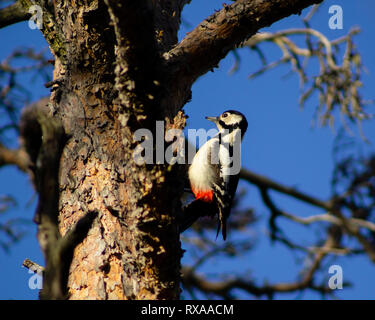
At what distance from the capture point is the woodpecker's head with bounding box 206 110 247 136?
4.36 m

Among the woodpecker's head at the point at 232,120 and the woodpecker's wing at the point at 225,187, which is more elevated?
the woodpecker's head at the point at 232,120

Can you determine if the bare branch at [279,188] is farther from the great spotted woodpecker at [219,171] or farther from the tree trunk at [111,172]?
the tree trunk at [111,172]

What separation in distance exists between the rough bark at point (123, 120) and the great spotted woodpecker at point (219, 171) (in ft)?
3.79

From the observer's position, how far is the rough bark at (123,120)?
1973 mm

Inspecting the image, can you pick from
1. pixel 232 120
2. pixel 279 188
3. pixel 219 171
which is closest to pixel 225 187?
pixel 219 171

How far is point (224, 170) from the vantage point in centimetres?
407

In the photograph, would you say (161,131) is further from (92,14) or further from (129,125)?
(92,14)

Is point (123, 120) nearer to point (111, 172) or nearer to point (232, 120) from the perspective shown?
point (111, 172)

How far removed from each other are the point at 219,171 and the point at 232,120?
0.61 metres

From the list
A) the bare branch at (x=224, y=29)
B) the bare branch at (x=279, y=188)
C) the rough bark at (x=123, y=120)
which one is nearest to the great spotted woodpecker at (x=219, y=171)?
the bare branch at (x=279, y=188)

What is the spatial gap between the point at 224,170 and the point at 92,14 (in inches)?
76.1

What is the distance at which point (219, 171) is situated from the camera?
404cm
